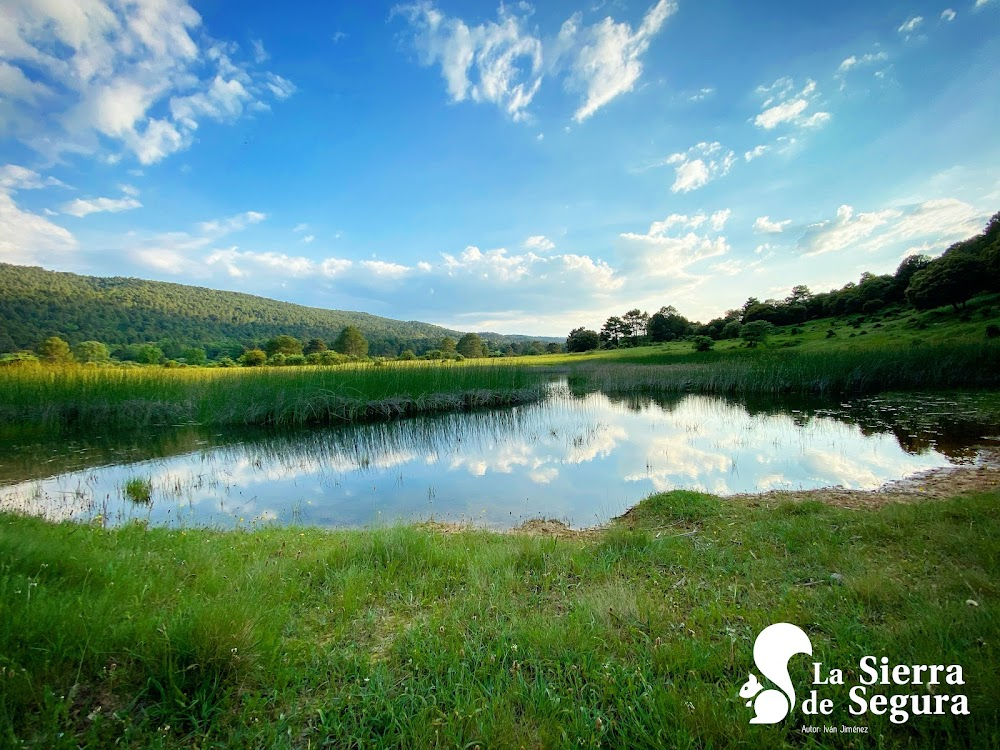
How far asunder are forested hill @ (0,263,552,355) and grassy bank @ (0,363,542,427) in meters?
37.9

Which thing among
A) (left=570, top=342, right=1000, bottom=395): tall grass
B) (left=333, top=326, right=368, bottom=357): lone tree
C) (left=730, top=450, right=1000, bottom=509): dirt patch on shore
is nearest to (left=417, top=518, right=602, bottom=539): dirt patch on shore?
(left=730, top=450, right=1000, bottom=509): dirt patch on shore

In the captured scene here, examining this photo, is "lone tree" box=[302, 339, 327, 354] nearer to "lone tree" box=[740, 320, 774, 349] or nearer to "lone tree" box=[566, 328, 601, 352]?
"lone tree" box=[566, 328, 601, 352]

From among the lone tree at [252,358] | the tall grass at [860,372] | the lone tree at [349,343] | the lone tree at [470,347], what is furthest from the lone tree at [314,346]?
the tall grass at [860,372]

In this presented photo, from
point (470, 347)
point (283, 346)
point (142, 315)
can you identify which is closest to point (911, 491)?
point (470, 347)

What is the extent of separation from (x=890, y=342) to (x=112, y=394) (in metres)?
39.2

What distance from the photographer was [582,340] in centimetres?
6981

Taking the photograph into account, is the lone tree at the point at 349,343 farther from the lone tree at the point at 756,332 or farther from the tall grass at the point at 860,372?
the tall grass at the point at 860,372

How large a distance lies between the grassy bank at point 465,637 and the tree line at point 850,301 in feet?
131

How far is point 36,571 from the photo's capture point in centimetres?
239

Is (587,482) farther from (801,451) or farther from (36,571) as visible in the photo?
(36,571)

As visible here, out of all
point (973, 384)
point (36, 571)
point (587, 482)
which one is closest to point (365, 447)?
point (587, 482)

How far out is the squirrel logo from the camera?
1.63 metres

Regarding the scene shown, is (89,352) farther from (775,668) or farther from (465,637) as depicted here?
(775,668)

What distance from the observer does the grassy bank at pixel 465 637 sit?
1.56 m
